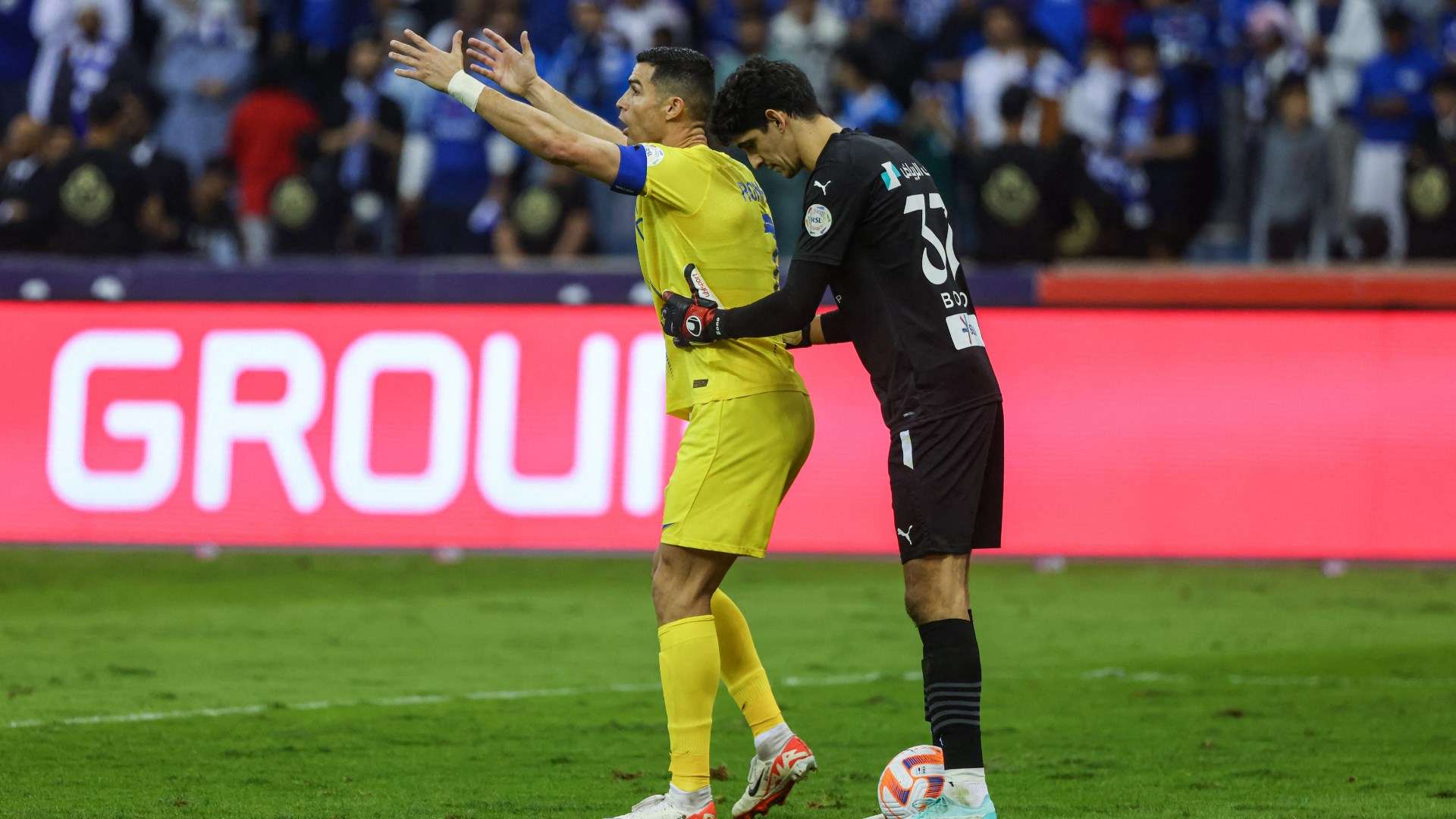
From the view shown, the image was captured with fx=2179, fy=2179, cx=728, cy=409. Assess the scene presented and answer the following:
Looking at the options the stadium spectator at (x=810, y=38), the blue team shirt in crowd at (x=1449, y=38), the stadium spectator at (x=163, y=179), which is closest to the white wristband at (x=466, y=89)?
the stadium spectator at (x=163, y=179)

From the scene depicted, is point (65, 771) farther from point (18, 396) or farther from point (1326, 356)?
point (1326, 356)

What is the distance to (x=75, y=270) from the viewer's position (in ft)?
41.8

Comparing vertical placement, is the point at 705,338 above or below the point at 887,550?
above

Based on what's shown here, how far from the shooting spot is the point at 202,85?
17141mm

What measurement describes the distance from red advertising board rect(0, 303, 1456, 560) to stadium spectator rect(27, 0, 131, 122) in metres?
5.24

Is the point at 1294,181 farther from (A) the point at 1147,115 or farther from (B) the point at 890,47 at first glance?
(B) the point at 890,47

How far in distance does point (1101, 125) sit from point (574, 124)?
31.6ft

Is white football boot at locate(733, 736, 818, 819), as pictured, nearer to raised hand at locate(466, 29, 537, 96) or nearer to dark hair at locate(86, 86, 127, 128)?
raised hand at locate(466, 29, 537, 96)

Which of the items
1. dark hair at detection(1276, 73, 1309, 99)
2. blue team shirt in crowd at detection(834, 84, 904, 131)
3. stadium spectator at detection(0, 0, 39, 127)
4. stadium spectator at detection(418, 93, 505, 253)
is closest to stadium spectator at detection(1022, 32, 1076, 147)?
blue team shirt in crowd at detection(834, 84, 904, 131)

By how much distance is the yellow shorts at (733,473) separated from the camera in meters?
6.17

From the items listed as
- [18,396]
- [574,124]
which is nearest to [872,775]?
[574,124]

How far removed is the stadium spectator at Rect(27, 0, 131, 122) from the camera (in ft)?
56.1

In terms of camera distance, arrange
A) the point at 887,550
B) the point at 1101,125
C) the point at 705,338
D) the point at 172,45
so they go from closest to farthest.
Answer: the point at 705,338 < the point at 887,550 < the point at 1101,125 < the point at 172,45

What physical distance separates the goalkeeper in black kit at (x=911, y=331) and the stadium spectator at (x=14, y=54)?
13.0 m
